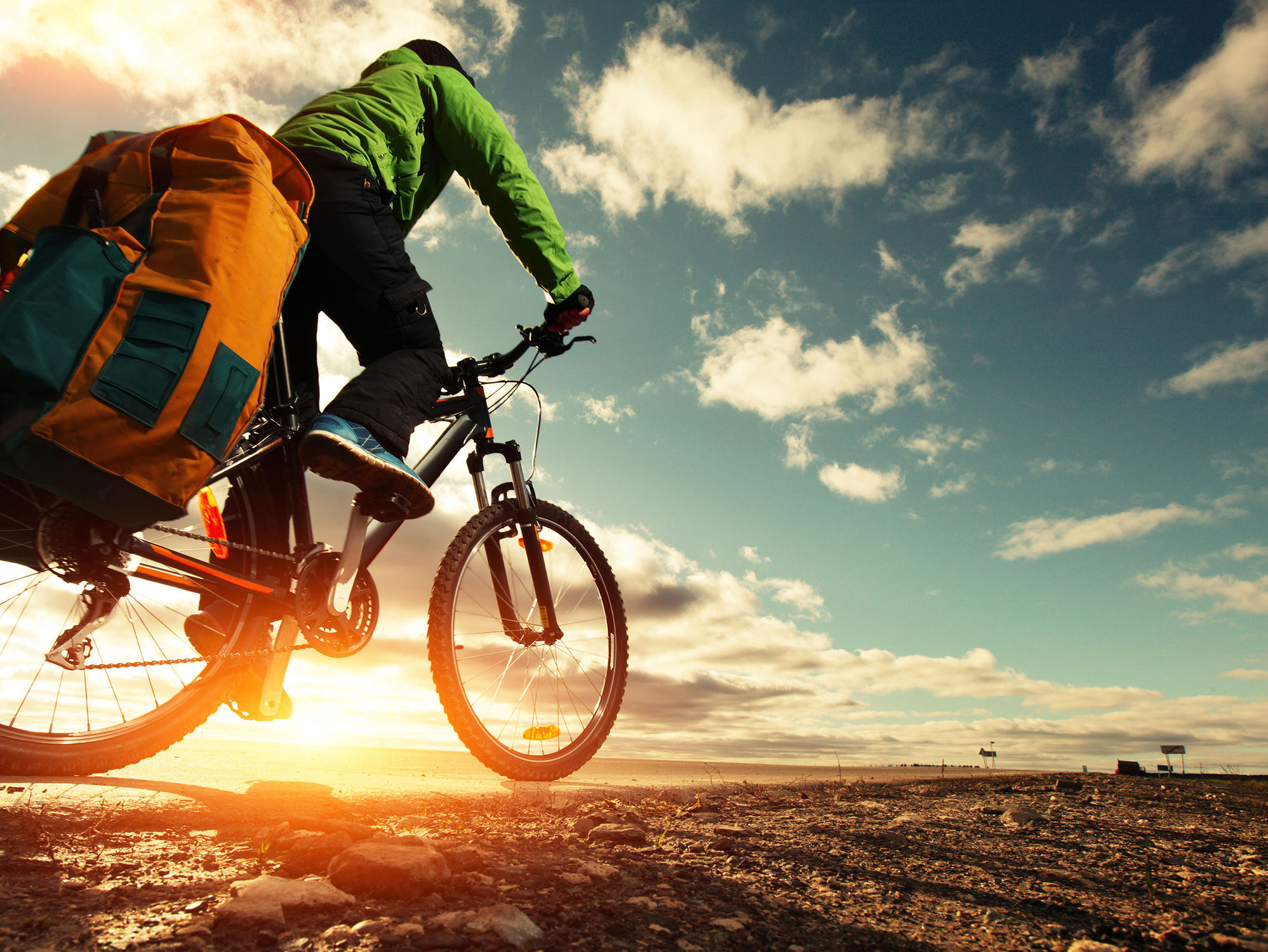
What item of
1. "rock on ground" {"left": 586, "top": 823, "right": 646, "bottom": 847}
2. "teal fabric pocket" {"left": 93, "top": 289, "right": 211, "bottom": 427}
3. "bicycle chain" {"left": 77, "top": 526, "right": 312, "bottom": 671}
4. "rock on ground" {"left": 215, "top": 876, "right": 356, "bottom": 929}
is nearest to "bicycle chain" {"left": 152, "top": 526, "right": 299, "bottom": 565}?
"bicycle chain" {"left": 77, "top": 526, "right": 312, "bottom": 671}

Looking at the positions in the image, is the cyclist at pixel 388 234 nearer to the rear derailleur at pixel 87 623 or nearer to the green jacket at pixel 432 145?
the green jacket at pixel 432 145

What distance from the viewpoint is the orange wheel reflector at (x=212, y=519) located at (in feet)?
8.32

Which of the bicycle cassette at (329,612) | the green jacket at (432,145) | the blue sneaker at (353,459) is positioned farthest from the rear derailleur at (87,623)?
the green jacket at (432,145)

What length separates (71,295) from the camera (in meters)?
1.43

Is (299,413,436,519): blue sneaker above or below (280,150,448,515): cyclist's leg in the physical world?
below

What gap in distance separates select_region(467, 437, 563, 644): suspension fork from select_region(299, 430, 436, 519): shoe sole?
1.01 m

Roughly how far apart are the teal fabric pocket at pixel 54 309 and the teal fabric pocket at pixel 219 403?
235 millimetres

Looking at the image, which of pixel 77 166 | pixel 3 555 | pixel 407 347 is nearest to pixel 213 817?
pixel 3 555

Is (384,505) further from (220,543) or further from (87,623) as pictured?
(87,623)

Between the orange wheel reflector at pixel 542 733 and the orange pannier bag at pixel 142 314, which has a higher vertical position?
the orange pannier bag at pixel 142 314

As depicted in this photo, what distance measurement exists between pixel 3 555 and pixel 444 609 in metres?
1.43

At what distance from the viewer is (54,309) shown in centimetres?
141

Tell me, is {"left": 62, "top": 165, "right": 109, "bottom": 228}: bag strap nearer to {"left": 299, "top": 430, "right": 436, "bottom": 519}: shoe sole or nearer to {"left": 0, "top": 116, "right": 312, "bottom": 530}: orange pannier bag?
{"left": 0, "top": 116, "right": 312, "bottom": 530}: orange pannier bag

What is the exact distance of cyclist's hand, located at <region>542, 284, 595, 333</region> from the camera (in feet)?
9.48
